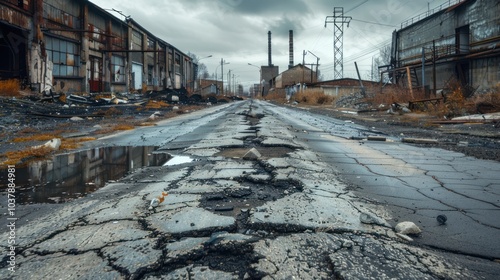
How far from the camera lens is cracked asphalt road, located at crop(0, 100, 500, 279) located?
1.85 m

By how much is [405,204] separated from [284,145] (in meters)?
3.40

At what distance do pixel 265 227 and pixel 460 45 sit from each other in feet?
97.3

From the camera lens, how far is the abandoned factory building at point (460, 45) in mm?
22516

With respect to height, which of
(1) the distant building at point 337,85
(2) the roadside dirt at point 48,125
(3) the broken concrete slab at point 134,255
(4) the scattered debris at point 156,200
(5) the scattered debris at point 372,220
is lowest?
(3) the broken concrete slab at point 134,255

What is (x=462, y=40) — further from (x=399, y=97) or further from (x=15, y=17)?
(x=15, y=17)

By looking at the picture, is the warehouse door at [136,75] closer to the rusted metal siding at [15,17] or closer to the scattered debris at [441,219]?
the rusted metal siding at [15,17]

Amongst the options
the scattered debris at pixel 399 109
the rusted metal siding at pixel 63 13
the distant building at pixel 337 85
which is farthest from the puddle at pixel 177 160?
the distant building at pixel 337 85

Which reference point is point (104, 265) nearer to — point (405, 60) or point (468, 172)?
point (468, 172)

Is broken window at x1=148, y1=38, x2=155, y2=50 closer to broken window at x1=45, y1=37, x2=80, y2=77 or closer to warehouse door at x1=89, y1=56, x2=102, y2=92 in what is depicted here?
warehouse door at x1=89, y1=56, x2=102, y2=92

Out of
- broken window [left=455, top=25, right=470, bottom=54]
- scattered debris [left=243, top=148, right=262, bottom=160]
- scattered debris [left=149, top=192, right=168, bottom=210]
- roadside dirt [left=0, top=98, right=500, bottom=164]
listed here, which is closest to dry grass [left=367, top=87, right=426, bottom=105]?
broken window [left=455, top=25, right=470, bottom=54]

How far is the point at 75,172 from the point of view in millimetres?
4500

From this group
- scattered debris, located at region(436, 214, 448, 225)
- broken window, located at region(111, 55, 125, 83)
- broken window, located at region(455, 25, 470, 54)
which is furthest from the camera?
broken window, located at region(111, 55, 125, 83)

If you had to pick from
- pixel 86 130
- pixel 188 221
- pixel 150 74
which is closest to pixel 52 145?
pixel 86 130

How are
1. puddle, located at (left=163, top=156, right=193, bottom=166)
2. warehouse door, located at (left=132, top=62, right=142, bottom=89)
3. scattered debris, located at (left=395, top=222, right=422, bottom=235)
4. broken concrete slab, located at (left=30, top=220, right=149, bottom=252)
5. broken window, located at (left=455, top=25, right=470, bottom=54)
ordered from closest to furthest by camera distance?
broken concrete slab, located at (left=30, top=220, right=149, bottom=252)
scattered debris, located at (left=395, top=222, right=422, bottom=235)
puddle, located at (left=163, top=156, right=193, bottom=166)
broken window, located at (left=455, top=25, right=470, bottom=54)
warehouse door, located at (left=132, top=62, right=142, bottom=89)
